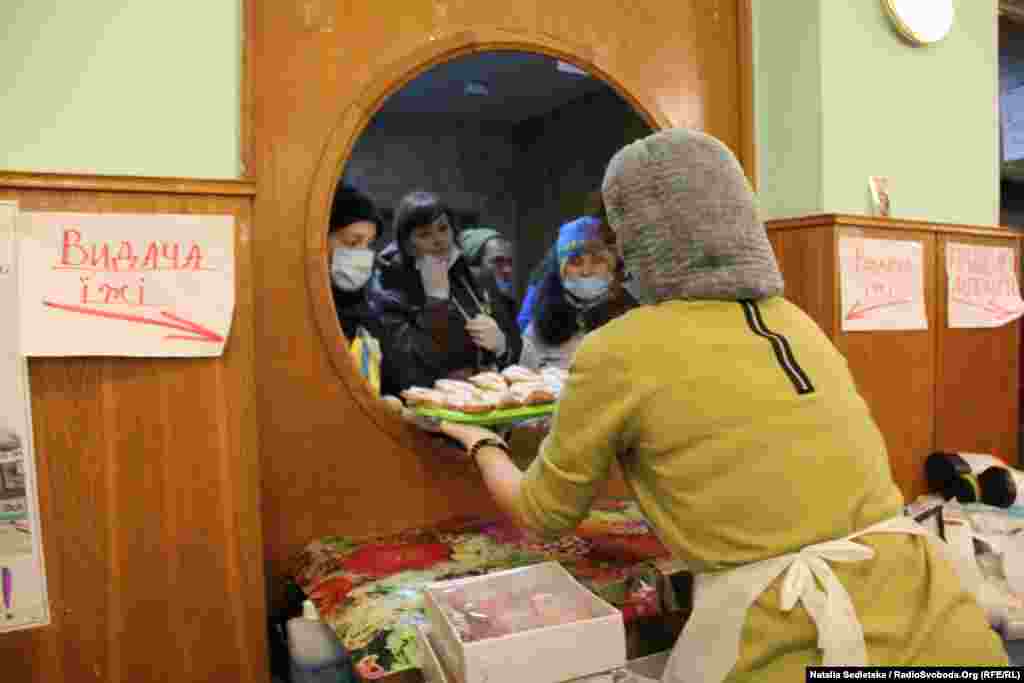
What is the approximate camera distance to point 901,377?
5.54 ft

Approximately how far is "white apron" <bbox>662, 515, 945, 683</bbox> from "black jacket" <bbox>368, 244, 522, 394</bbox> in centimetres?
73

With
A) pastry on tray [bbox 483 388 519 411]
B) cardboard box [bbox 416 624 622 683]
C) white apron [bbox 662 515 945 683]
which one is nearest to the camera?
white apron [bbox 662 515 945 683]

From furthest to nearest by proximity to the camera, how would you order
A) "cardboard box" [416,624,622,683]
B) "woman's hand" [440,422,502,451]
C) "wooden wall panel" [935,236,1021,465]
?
"wooden wall panel" [935,236,1021,465] → "woman's hand" [440,422,502,451] → "cardboard box" [416,624,622,683]

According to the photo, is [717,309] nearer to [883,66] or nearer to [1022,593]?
[1022,593]

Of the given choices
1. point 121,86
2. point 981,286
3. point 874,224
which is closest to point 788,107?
point 874,224

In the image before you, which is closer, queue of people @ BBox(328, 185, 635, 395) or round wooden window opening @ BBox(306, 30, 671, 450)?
round wooden window opening @ BBox(306, 30, 671, 450)

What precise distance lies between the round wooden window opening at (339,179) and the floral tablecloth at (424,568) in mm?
198

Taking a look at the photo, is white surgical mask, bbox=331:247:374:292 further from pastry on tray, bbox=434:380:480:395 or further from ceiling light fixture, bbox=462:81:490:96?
ceiling light fixture, bbox=462:81:490:96

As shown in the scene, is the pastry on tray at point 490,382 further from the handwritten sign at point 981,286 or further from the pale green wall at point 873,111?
the handwritten sign at point 981,286

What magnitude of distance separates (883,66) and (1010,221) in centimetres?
281

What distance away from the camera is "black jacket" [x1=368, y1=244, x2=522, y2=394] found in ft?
4.65

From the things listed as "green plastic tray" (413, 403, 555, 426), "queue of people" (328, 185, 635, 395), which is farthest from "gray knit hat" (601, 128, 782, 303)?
"queue of people" (328, 185, 635, 395)

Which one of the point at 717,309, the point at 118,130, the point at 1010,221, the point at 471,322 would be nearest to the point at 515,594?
the point at 717,309

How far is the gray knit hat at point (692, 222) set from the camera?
83cm
